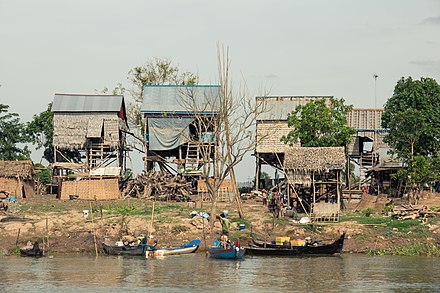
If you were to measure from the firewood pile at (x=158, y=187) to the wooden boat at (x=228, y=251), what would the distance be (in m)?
13.8

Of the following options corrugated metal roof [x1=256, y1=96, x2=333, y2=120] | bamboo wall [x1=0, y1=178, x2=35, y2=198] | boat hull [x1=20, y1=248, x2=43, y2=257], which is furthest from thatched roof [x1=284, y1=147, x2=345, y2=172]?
bamboo wall [x1=0, y1=178, x2=35, y2=198]

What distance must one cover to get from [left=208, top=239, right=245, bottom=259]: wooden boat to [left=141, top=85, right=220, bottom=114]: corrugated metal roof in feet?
56.8

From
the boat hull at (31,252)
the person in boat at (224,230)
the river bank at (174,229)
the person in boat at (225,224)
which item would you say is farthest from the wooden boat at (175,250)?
the boat hull at (31,252)

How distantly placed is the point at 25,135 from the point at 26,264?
2519cm

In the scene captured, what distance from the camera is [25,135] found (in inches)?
2217

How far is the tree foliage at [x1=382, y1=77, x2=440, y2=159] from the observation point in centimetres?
4525

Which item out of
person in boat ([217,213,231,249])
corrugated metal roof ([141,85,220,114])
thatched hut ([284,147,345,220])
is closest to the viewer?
person in boat ([217,213,231,249])

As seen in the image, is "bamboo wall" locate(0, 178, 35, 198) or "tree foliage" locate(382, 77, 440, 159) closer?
"tree foliage" locate(382, 77, 440, 159)

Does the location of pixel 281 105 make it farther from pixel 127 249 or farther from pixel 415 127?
pixel 127 249

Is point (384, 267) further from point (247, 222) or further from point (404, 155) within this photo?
point (404, 155)

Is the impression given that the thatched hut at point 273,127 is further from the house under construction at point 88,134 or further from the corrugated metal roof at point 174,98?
the house under construction at point 88,134

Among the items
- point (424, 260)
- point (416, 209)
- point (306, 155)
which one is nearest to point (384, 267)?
point (424, 260)

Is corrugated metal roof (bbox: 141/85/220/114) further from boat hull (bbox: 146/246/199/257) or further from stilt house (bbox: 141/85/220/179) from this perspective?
boat hull (bbox: 146/246/199/257)

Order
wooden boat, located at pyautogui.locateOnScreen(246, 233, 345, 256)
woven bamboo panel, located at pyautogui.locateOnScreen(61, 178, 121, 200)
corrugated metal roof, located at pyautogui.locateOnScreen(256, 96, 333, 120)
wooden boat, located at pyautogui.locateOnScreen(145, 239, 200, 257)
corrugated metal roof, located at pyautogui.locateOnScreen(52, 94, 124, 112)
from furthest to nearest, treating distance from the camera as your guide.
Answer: corrugated metal roof, located at pyautogui.locateOnScreen(256, 96, 333, 120) → corrugated metal roof, located at pyautogui.locateOnScreen(52, 94, 124, 112) → woven bamboo panel, located at pyautogui.locateOnScreen(61, 178, 121, 200) → wooden boat, located at pyautogui.locateOnScreen(145, 239, 200, 257) → wooden boat, located at pyautogui.locateOnScreen(246, 233, 345, 256)
